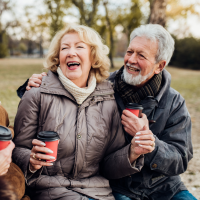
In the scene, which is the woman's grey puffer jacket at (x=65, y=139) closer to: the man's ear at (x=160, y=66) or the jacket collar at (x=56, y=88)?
the jacket collar at (x=56, y=88)

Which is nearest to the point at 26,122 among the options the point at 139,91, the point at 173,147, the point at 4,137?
the point at 4,137

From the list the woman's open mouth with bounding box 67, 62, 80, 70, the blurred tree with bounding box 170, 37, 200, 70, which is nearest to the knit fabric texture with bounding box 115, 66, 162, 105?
the woman's open mouth with bounding box 67, 62, 80, 70

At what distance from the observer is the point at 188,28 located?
3884 centimetres

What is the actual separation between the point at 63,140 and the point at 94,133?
12.1 inches

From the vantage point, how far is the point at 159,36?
264 cm

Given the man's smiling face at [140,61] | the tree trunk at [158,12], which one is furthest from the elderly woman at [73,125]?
the tree trunk at [158,12]

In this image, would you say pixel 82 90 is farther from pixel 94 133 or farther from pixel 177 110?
pixel 177 110

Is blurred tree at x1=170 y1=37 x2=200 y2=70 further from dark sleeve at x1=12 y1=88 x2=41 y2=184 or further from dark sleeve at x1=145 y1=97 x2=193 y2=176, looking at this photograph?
dark sleeve at x1=12 y1=88 x2=41 y2=184

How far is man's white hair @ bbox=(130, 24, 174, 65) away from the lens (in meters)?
2.63

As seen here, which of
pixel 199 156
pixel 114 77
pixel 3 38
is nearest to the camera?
pixel 114 77

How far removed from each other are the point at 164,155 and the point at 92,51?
1.33 metres

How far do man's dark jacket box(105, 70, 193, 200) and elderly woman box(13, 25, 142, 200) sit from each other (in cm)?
25

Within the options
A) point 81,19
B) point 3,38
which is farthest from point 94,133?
point 3,38

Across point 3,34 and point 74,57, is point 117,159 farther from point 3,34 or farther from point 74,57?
point 3,34
